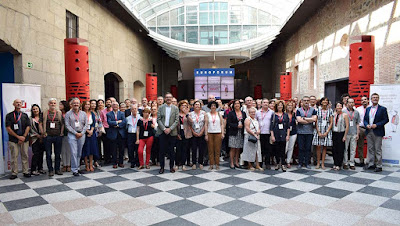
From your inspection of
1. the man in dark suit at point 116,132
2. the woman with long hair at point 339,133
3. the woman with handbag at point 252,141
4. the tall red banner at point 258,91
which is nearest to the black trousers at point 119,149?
the man in dark suit at point 116,132

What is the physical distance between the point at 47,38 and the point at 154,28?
1314 cm

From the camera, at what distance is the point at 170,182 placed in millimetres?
5652

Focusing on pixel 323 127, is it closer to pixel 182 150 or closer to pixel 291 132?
pixel 291 132

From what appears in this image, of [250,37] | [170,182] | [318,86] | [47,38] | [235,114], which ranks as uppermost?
[250,37]

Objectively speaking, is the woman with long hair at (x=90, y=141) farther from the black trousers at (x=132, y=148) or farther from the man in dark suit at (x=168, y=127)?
the man in dark suit at (x=168, y=127)

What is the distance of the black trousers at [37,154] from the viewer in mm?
6203

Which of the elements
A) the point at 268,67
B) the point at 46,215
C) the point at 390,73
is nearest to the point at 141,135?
the point at 46,215

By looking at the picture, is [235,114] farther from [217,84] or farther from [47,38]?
[217,84]

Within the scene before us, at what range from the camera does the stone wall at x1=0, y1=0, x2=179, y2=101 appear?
7.67 m

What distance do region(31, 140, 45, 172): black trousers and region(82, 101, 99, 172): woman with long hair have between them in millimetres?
886

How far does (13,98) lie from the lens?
6461 millimetres

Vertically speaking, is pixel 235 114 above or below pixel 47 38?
below

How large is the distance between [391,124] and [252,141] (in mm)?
3511

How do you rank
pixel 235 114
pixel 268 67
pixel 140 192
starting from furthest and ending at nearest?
pixel 268 67 → pixel 235 114 → pixel 140 192
